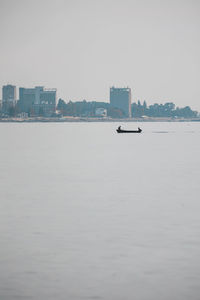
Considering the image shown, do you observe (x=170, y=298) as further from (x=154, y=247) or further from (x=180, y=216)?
(x=180, y=216)

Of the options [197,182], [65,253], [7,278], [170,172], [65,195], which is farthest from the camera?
[170,172]

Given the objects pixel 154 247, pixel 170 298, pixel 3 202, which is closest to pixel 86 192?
pixel 3 202

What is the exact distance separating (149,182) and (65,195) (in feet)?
30.9

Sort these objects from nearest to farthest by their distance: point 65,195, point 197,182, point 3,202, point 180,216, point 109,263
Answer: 1. point 109,263
2. point 180,216
3. point 3,202
4. point 65,195
5. point 197,182

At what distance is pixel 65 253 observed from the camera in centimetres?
1761

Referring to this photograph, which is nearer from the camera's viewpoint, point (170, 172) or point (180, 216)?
point (180, 216)

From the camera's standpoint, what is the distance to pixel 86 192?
111 ft

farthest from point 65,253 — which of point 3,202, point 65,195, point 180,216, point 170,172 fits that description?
point 170,172

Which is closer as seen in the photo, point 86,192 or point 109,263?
point 109,263

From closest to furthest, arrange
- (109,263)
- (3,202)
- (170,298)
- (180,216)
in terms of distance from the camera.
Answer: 1. (170,298)
2. (109,263)
3. (180,216)
4. (3,202)

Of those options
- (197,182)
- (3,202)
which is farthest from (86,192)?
(197,182)

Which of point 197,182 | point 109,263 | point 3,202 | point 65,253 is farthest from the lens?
point 197,182

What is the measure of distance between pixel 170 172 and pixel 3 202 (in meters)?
22.1

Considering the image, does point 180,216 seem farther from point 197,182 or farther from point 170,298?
point 197,182
